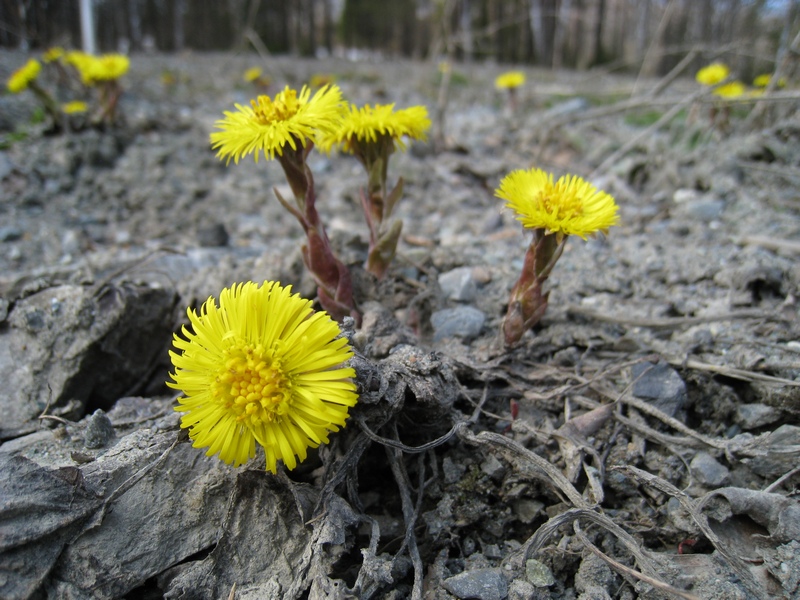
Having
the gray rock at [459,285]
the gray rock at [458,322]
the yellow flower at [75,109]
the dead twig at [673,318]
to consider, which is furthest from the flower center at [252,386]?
the yellow flower at [75,109]

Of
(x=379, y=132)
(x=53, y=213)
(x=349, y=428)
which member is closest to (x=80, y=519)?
(x=349, y=428)

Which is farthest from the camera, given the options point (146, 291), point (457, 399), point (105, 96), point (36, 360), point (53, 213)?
point (105, 96)

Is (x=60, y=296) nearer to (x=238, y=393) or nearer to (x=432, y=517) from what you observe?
(x=238, y=393)

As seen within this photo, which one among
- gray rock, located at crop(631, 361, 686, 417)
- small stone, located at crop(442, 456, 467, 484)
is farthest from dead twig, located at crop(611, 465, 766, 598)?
small stone, located at crop(442, 456, 467, 484)

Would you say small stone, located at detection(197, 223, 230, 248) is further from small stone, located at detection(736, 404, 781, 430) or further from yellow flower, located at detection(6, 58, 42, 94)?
small stone, located at detection(736, 404, 781, 430)

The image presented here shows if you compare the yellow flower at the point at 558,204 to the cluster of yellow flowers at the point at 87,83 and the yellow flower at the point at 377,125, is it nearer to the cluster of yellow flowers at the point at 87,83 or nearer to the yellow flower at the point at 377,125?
the yellow flower at the point at 377,125

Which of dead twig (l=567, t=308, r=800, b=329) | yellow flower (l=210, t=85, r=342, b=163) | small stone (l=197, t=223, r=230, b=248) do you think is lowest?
dead twig (l=567, t=308, r=800, b=329)

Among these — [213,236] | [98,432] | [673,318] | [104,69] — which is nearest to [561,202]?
[673,318]

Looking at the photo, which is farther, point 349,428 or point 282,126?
point 282,126
